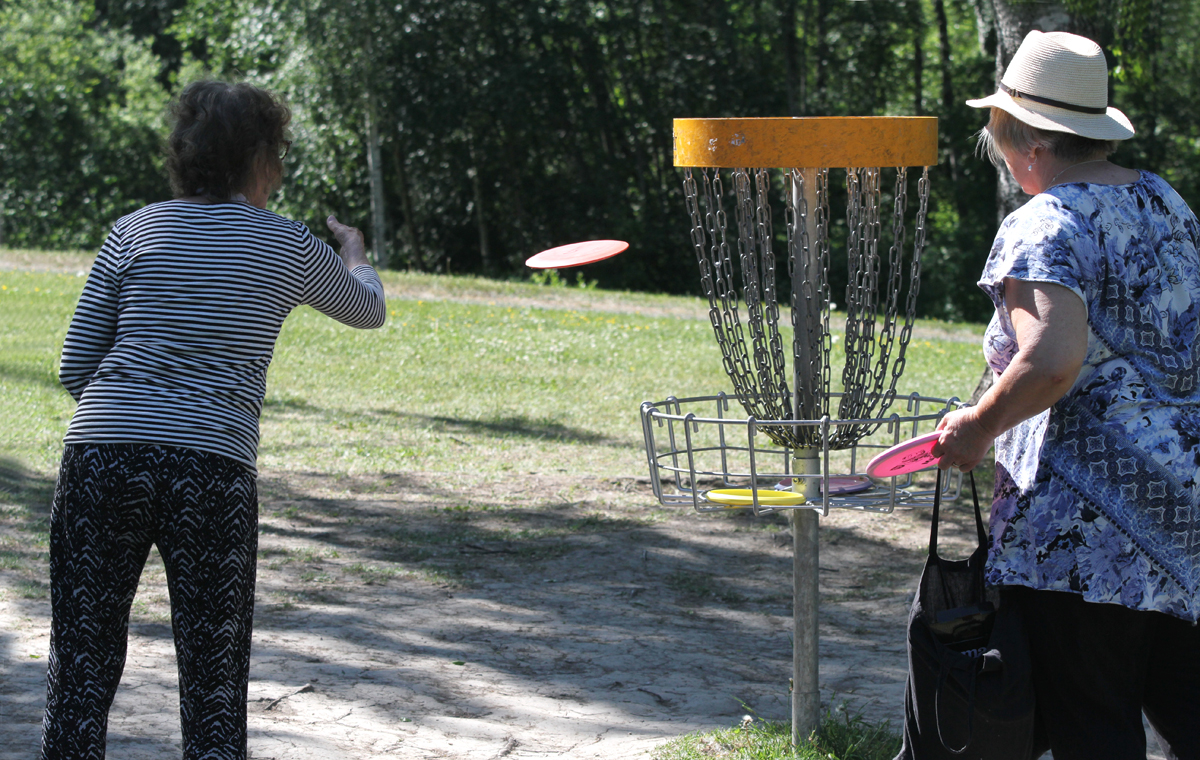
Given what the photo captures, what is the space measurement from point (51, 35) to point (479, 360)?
18545 mm

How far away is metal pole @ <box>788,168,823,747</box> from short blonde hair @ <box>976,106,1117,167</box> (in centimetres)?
43

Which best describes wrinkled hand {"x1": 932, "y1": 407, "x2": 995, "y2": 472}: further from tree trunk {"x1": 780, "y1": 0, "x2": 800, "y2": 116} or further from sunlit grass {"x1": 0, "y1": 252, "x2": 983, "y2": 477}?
tree trunk {"x1": 780, "y1": 0, "x2": 800, "y2": 116}

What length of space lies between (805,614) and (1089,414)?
1027 mm

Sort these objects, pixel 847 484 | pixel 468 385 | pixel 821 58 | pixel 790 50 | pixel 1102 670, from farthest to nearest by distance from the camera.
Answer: pixel 821 58 → pixel 790 50 → pixel 468 385 → pixel 847 484 → pixel 1102 670

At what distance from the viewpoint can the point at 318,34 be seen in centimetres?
1870

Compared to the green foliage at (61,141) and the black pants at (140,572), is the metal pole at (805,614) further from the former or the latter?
the green foliage at (61,141)

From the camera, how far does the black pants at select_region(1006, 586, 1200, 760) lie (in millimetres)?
2211

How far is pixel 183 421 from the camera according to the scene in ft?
7.68

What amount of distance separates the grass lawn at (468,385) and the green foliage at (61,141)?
29.7ft

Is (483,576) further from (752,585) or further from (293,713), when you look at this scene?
(293,713)

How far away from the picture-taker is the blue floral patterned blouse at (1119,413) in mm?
2109

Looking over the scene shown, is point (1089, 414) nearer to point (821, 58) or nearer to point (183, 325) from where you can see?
point (183, 325)

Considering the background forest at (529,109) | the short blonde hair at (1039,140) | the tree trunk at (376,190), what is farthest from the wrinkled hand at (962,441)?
the tree trunk at (376,190)

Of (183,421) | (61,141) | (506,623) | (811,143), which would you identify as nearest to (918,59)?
(61,141)
